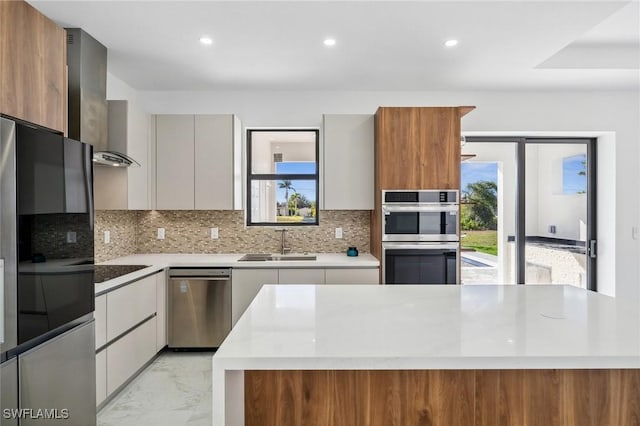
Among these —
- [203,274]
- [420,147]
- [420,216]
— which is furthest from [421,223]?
[203,274]

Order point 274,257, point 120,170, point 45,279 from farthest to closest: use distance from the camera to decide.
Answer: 1. point 274,257
2. point 120,170
3. point 45,279

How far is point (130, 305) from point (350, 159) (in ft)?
7.44

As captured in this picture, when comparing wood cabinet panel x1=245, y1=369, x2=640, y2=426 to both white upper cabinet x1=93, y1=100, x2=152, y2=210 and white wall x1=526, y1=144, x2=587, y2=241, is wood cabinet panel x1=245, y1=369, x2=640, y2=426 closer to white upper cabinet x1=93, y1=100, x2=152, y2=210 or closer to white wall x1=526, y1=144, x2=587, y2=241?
white upper cabinet x1=93, y1=100, x2=152, y2=210

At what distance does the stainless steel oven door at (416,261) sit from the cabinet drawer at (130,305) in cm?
198

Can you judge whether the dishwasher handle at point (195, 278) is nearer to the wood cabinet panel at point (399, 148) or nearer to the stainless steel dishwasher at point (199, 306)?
the stainless steel dishwasher at point (199, 306)

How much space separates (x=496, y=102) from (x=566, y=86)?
64 cm

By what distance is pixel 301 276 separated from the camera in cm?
346

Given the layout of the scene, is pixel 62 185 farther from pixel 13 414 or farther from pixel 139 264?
pixel 139 264

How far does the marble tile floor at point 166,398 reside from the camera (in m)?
2.42

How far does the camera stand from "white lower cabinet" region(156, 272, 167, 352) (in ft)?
10.9

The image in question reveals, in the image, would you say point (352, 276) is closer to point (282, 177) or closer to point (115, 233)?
point (282, 177)

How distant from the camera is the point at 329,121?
3771mm

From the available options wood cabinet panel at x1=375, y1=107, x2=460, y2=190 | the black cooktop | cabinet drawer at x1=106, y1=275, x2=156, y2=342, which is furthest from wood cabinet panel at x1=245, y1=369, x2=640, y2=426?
wood cabinet panel at x1=375, y1=107, x2=460, y2=190

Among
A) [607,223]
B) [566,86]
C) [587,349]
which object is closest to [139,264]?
[587,349]
